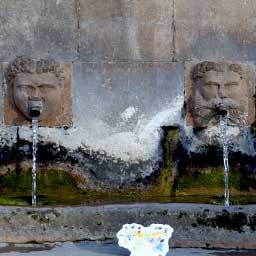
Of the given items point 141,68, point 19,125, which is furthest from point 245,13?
point 19,125

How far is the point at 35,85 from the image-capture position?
21.5 feet

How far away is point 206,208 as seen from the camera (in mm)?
5355

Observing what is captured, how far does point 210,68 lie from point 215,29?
14.9 inches

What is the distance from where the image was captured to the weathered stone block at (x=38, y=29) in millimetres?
6738

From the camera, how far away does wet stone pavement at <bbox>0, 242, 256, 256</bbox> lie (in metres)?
4.98

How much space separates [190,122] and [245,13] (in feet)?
3.60

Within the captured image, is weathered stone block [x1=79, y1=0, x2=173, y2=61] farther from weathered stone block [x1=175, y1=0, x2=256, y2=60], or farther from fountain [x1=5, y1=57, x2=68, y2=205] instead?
fountain [x1=5, y1=57, x2=68, y2=205]

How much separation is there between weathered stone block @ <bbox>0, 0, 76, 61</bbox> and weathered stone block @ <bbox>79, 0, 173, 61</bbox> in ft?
0.40

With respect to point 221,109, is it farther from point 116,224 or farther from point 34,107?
point 116,224

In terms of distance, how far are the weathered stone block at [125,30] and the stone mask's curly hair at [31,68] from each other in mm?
268

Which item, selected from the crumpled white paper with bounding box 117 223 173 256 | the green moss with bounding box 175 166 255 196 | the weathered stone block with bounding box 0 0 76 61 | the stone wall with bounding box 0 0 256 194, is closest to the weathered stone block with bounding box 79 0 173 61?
the stone wall with bounding box 0 0 256 194

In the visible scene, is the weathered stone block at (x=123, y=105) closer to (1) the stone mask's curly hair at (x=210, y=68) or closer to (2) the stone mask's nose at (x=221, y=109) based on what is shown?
(1) the stone mask's curly hair at (x=210, y=68)

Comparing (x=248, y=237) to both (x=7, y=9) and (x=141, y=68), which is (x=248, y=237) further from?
(x=7, y=9)

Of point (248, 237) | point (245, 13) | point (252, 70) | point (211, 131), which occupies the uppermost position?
point (245, 13)
